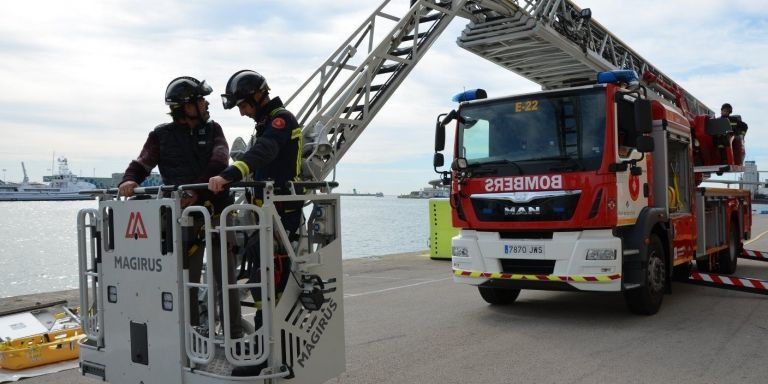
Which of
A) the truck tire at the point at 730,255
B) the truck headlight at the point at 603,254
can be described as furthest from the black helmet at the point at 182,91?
the truck tire at the point at 730,255

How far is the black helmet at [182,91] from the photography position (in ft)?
14.2

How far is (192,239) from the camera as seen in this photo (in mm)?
3803

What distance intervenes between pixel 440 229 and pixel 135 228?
39.8ft

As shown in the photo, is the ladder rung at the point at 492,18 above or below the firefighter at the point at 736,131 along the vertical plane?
above

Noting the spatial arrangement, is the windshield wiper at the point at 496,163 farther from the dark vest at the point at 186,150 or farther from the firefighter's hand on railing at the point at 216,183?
the firefighter's hand on railing at the point at 216,183

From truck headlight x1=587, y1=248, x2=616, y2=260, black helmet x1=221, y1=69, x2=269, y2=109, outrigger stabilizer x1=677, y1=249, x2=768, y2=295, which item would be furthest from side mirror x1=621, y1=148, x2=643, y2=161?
black helmet x1=221, y1=69, x2=269, y2=109

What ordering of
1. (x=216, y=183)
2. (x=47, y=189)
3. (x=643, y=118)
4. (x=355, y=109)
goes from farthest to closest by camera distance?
1. (x=47, y=189)
2. (x=355, y=109)
3. (x=643, y=118)
4. (x=216, y=183)

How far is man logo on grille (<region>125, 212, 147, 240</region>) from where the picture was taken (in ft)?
12.4

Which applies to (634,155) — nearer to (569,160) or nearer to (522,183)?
(569,160)

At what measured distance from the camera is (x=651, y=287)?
752cm

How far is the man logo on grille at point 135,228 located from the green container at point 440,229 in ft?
38.8

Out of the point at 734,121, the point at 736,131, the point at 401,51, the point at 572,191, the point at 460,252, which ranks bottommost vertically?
the point at 460,252

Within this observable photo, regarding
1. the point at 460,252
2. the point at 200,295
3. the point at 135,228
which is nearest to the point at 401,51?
the point at 460,252

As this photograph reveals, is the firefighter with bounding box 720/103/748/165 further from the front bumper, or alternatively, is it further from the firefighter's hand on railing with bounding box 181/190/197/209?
the firefighter's hand on railing with bounding box 181/190/197/209
